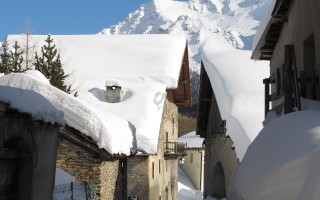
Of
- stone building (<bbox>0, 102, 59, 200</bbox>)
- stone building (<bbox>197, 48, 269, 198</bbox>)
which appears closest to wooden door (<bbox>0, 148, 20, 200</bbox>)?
stone building (<bbox>0, 102, 59, 200</bbox>)

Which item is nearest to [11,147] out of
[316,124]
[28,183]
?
[28,183]

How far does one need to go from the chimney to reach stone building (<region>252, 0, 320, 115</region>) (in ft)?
34.3

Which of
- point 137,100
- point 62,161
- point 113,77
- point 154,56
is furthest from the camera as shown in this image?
point 154,56

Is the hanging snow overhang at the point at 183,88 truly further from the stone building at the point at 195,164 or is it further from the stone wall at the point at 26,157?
the stone wall at the point at 26,157

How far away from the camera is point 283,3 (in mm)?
8266

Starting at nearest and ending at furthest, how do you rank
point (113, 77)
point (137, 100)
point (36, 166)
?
point (36, 166) → point (137, 100) → point (113, 77)

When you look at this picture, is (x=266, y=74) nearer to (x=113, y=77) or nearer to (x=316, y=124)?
(x=113, y=77)

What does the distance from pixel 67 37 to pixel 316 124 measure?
27940 mm

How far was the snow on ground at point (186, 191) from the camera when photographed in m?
34.1

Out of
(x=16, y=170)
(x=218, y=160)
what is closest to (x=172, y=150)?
(x=218, y=160)

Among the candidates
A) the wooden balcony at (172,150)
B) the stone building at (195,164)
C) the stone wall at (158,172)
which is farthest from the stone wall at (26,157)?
the stone building at (195,164)

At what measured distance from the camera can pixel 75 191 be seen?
31.4 feet

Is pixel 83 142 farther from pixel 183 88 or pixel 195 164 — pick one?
pixel 195 164

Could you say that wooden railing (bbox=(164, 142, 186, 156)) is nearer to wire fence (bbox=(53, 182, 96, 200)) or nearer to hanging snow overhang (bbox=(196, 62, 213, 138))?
hanging snow overhang (bbox=(196, 62, 213, 138))
